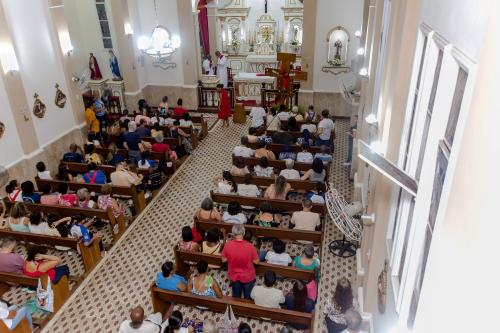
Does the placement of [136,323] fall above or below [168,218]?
above

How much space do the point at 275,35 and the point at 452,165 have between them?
2014cm

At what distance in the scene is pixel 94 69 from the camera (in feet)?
52.1

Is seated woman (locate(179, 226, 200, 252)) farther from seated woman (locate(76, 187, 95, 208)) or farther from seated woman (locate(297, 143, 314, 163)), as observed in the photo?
seated woman (locate(297, 143, 314, 163))

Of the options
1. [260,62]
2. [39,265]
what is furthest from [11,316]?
[260,62]

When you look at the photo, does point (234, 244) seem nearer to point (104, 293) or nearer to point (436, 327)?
point (104, 293)

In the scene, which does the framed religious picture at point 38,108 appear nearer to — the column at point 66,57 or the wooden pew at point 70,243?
Answer: the column at point 66,57

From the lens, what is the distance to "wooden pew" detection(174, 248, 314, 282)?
623cm

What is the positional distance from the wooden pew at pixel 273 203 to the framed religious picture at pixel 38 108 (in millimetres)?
5378

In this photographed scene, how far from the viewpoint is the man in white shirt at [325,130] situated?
10531 millimetres

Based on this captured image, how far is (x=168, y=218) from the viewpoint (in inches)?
347

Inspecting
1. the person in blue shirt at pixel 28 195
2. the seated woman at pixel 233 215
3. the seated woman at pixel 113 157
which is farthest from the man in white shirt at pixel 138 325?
the seated woman at pixel 113 157

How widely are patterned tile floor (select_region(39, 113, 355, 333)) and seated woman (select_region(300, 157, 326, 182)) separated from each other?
3.35ft

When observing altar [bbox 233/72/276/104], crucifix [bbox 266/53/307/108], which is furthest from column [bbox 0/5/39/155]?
altar [bbox 233/72/276/104]

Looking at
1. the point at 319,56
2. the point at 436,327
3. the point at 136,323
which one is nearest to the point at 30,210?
the point at 136,323
